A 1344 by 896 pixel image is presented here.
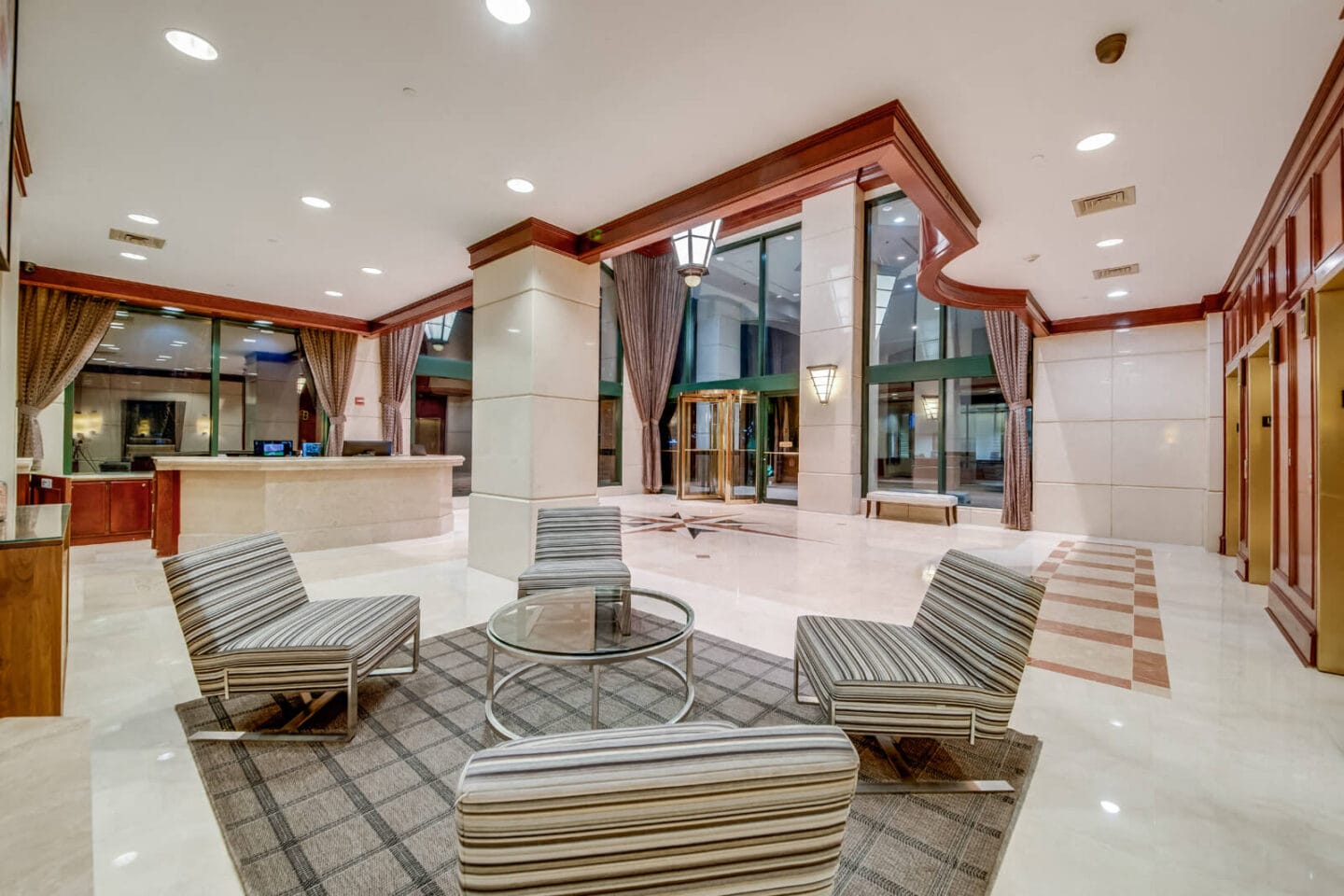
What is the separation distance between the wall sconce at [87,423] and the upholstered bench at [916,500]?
35.6 feet

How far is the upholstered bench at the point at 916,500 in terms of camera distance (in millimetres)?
8344

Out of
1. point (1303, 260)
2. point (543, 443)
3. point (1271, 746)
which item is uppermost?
point (1303, 260)

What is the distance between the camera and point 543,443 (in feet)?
15.6

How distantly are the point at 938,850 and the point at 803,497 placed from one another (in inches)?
327

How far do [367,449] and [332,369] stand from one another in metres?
2.06

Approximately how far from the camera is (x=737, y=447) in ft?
37.1

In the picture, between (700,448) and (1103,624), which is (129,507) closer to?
(700,448)

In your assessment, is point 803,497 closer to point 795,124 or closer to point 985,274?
point 985,274

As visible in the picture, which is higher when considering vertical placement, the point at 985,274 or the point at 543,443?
the point at 985,274

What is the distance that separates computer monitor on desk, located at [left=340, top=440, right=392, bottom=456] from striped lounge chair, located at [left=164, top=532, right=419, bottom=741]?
5.09 meters

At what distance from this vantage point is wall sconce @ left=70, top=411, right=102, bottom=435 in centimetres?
695

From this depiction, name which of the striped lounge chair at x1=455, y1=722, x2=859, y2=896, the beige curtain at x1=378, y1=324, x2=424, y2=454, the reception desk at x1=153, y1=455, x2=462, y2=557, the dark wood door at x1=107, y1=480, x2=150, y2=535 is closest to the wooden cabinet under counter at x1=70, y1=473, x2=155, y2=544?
the dark wood door at x1=107, y1=480, x2=150, y2=535

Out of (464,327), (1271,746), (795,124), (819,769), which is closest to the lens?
(819,769)

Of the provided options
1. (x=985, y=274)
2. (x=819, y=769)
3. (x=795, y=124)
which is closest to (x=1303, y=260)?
(x=985, y=274)
